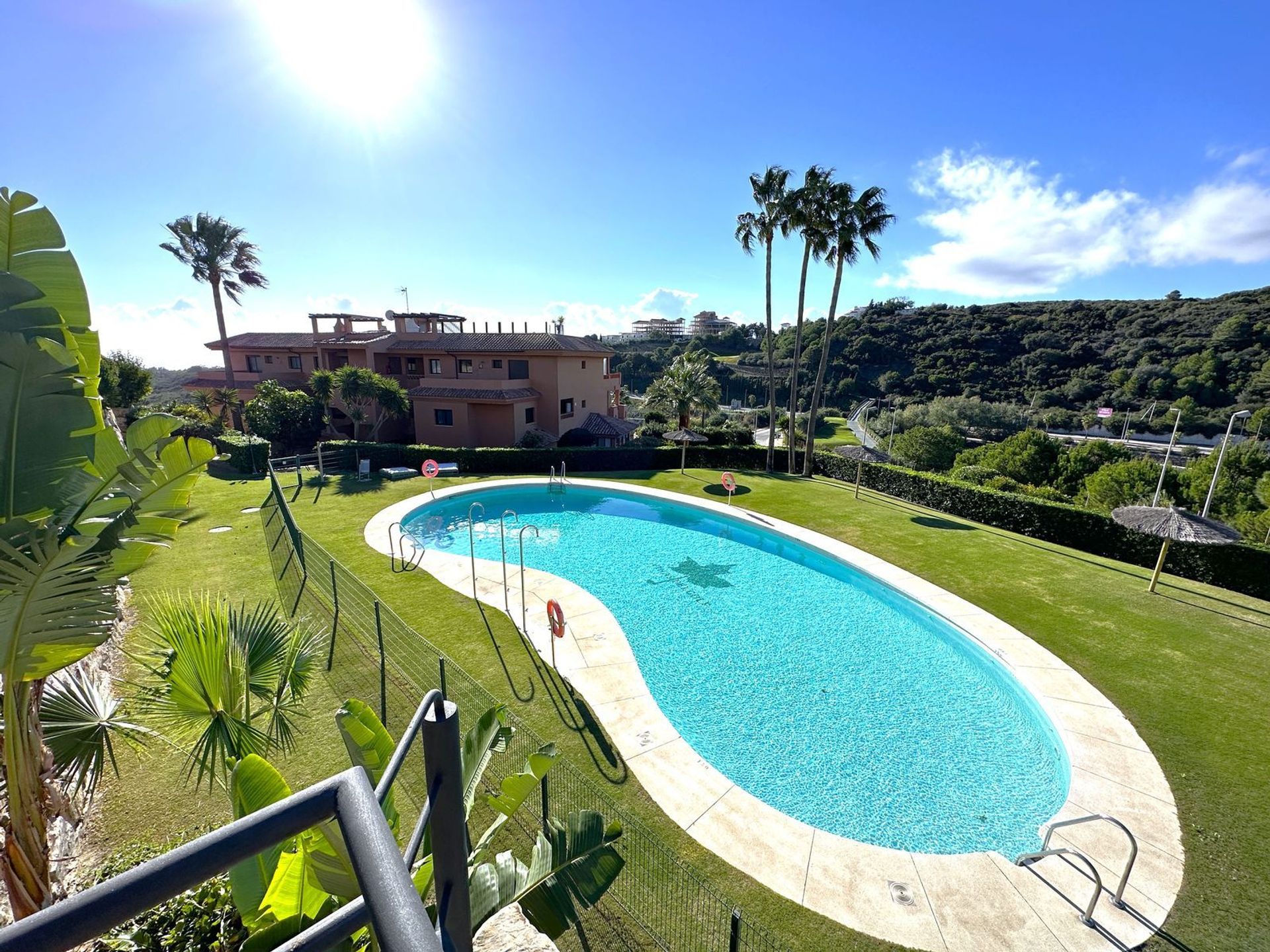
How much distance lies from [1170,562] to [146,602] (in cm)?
2812

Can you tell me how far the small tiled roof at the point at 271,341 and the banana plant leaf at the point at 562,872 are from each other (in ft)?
148

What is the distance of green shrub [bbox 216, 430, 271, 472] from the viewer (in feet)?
94.5

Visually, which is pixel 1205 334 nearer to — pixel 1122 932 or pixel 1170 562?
pixel 1170 562

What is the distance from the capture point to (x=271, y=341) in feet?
141

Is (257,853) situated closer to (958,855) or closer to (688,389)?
(958,855)

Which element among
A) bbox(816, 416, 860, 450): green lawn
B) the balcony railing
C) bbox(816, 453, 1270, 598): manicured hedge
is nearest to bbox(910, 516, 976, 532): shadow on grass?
bbox(816, 453, 1270, 598): manicured hedge

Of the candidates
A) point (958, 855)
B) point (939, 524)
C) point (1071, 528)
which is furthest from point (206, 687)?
point (1071, 528)

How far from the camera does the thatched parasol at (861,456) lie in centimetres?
2525

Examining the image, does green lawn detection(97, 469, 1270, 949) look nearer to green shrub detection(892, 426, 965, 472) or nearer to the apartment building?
the apartment building

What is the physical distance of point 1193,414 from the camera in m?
62.3

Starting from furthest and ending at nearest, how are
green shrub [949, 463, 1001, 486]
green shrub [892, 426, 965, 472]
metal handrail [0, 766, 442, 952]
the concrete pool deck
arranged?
green shrub [892, 426, 965, 472]
green shrub [949, 463, 1001, 486]
the concrete pool deck
metal handrail [0, 766, 442, 952]

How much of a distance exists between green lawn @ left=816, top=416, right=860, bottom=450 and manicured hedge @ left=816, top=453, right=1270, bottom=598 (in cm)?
2894

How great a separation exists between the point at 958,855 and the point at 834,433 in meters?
60.6

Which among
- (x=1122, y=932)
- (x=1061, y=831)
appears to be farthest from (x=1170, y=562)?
(x=1122, y=932)
